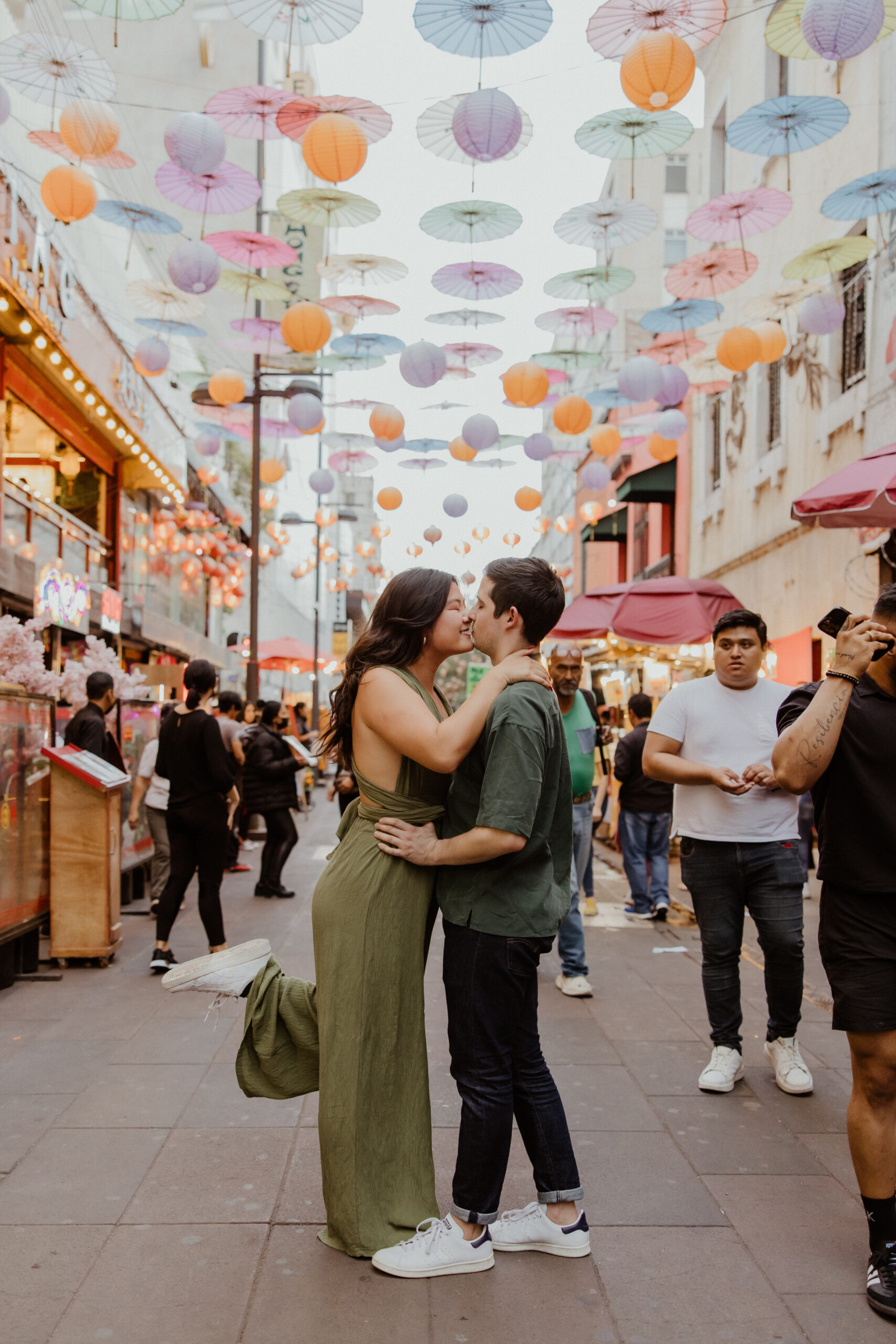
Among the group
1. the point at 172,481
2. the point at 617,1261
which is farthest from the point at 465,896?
the point at 172,481

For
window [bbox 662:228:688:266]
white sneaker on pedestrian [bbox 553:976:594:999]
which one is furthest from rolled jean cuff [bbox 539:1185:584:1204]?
window [bbox 662:228:688:266]

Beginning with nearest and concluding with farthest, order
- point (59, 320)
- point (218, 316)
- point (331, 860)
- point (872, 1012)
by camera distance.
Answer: point (872, 1012) < point (331, 860) < point (59, 320) < point (218, 316)

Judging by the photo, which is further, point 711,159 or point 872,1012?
point 711,159

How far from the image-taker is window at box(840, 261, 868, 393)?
40.1ft

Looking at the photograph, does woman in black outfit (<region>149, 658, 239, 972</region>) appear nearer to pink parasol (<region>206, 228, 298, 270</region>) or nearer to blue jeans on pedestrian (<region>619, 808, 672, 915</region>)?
blue jeans on pedestrian (<region>619, 808, 672, 915</region>)

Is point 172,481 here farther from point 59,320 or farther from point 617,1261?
point 617,1261

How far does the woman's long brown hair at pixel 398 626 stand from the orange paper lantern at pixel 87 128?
247 inches

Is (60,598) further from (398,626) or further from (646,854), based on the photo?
(398,626)

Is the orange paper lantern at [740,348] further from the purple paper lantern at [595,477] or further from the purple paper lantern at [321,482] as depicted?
the purple paper lantern at [321,482]

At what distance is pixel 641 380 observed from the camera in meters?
11.2

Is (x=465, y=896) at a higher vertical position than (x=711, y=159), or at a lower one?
lower

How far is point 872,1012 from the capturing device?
121 inches

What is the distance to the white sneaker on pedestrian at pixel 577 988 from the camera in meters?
6.52

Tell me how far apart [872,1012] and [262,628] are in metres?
38.8
